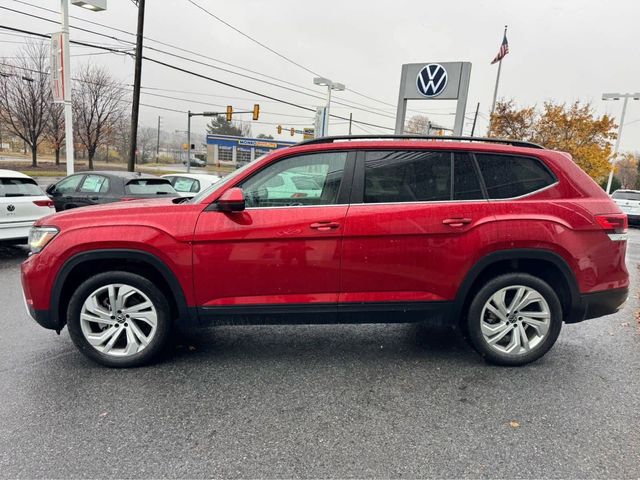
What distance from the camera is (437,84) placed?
392 inches

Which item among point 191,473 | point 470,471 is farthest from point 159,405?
point 470,471

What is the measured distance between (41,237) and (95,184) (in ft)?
20.2

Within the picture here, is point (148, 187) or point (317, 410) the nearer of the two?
point (317, 410)

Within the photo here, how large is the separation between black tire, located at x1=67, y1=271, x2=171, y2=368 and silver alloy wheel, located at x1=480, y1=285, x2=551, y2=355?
2557 mm

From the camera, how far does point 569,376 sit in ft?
10.8

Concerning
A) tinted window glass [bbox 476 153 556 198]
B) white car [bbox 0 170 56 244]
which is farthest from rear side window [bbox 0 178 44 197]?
tinted window glass [bbox 476 153 556 198]

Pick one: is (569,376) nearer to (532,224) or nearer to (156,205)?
(532,224)

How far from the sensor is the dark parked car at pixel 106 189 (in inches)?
328

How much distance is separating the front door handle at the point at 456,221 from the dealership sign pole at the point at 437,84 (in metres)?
7.00

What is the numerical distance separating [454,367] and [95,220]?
3094mm

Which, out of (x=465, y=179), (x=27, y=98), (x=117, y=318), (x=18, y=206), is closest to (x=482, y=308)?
(x=465, y=179)

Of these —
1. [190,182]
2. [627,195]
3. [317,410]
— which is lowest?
[317,410]

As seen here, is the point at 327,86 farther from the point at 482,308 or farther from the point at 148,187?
the point at 482,308

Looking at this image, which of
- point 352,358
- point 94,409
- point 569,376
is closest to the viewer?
point 94,409
